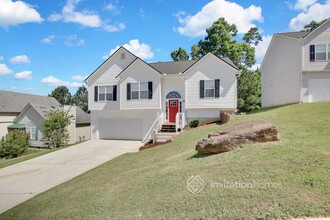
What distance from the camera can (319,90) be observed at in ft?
57.8

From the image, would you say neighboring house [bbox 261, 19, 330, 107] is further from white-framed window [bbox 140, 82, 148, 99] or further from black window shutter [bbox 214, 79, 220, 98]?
white-framed window [bbox 140, 82, 148, 99]

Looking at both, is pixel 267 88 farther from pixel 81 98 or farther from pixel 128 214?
pixel 81 98

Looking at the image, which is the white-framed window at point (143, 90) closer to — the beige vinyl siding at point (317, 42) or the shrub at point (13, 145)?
the shrub at point (13, 145)

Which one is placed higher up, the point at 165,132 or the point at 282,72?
the point at 282,72

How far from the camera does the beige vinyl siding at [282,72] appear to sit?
18484 millimetres

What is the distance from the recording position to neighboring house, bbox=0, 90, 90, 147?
82.3ft

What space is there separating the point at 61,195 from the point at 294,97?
1889 centimetres

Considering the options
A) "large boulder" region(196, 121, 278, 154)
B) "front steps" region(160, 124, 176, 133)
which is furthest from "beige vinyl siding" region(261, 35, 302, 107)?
"large boulder" region(196, 121, 278, 154)

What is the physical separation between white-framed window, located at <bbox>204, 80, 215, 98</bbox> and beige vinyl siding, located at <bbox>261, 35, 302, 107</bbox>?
275 inches

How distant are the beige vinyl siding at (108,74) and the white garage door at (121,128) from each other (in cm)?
156

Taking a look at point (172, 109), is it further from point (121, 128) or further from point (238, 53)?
point (238, 53)

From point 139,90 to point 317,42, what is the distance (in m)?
15.1

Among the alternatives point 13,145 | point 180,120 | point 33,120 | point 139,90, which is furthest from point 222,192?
point 33,120

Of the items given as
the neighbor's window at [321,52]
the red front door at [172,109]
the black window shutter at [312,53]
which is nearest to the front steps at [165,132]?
the red front door at [172,109]
